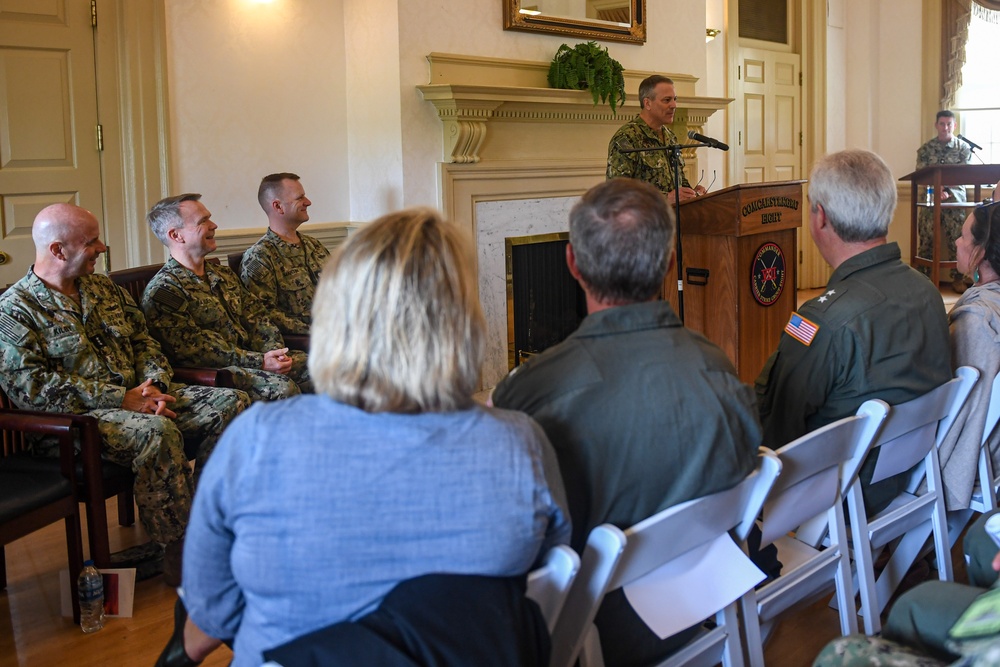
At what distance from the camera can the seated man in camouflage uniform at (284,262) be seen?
396 cm

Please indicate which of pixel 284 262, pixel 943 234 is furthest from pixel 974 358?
pixel 943 234

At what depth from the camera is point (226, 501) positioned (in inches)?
48.7

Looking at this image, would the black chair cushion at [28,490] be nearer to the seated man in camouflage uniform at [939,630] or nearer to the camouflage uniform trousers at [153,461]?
the camouflage uniform trousers at [153,461]

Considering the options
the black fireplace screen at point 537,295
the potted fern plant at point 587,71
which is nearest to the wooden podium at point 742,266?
the black fireplace screen at point 537,295

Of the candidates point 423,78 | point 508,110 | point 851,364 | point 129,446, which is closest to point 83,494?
point 129,446

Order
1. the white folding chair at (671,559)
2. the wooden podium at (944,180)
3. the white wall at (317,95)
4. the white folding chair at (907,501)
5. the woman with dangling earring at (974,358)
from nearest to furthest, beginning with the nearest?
the white folding chair at (671,559), the white folding chair at (907,501), the woman with dangling earring at (974,358), the white wall at (317,95), the wooden podium at (944,180)

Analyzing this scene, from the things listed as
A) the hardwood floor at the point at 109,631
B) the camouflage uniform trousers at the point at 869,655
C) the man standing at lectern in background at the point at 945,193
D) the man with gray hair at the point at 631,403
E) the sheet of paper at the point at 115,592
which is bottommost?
the hardwood floor at the point at 109,631

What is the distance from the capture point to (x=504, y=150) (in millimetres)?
5367

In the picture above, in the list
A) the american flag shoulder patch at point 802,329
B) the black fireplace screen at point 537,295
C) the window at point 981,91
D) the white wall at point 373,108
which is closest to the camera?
the american flag shoulder patch at point 802,329

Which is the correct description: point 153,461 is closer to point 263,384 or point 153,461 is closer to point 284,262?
point 263,384

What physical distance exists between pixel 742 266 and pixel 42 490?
292 centimetres

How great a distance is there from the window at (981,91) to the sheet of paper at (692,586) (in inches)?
338

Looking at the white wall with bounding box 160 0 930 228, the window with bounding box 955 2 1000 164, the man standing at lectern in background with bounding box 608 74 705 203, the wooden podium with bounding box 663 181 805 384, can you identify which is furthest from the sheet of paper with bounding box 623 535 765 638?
the window with bounding box 955 2 1000 164

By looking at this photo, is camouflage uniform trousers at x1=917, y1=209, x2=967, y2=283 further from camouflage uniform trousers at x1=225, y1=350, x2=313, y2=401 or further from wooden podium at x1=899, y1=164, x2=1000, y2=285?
camouflage uniform trousers at x1=225, y1=350, x2=313, y2=401
